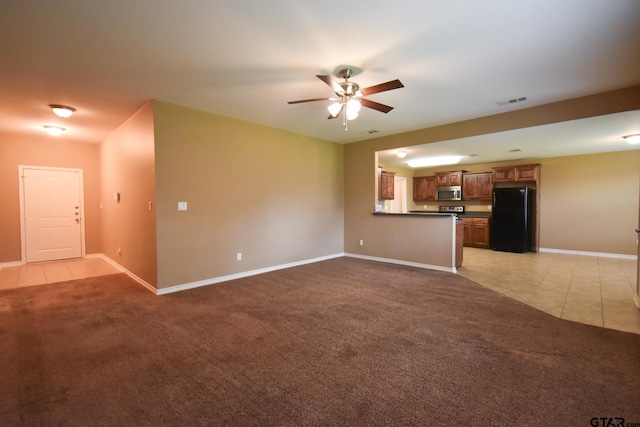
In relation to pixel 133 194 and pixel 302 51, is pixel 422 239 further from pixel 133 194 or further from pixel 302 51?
pixel 133 194

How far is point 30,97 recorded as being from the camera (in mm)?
3703

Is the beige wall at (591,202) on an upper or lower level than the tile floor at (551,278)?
upper

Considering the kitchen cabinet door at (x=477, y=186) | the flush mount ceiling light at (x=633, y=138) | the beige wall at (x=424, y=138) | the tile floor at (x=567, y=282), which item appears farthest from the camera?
the kitchen cabinet door at (x=477, y=186)

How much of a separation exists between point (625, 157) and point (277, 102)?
767 cm

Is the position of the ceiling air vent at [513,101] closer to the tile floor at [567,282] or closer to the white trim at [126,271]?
the tile floor at [567,282]

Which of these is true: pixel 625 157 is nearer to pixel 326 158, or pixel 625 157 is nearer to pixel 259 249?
pixel 326 158

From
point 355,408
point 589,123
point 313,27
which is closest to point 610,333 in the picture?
point 355,408

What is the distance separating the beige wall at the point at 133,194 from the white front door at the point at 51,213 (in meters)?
0.97

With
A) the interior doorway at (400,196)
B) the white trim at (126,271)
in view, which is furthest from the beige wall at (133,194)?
the interior doorway at (400,196)

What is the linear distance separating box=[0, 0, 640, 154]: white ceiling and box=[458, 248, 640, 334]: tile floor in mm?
2607

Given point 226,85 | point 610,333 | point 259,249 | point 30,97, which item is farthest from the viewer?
point 259,249

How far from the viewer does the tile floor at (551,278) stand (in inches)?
130

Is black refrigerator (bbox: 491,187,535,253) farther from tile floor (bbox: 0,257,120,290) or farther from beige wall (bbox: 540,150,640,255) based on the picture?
tile floor (bbox: 0,257,120,290)

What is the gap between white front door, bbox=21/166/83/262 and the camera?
588cm
